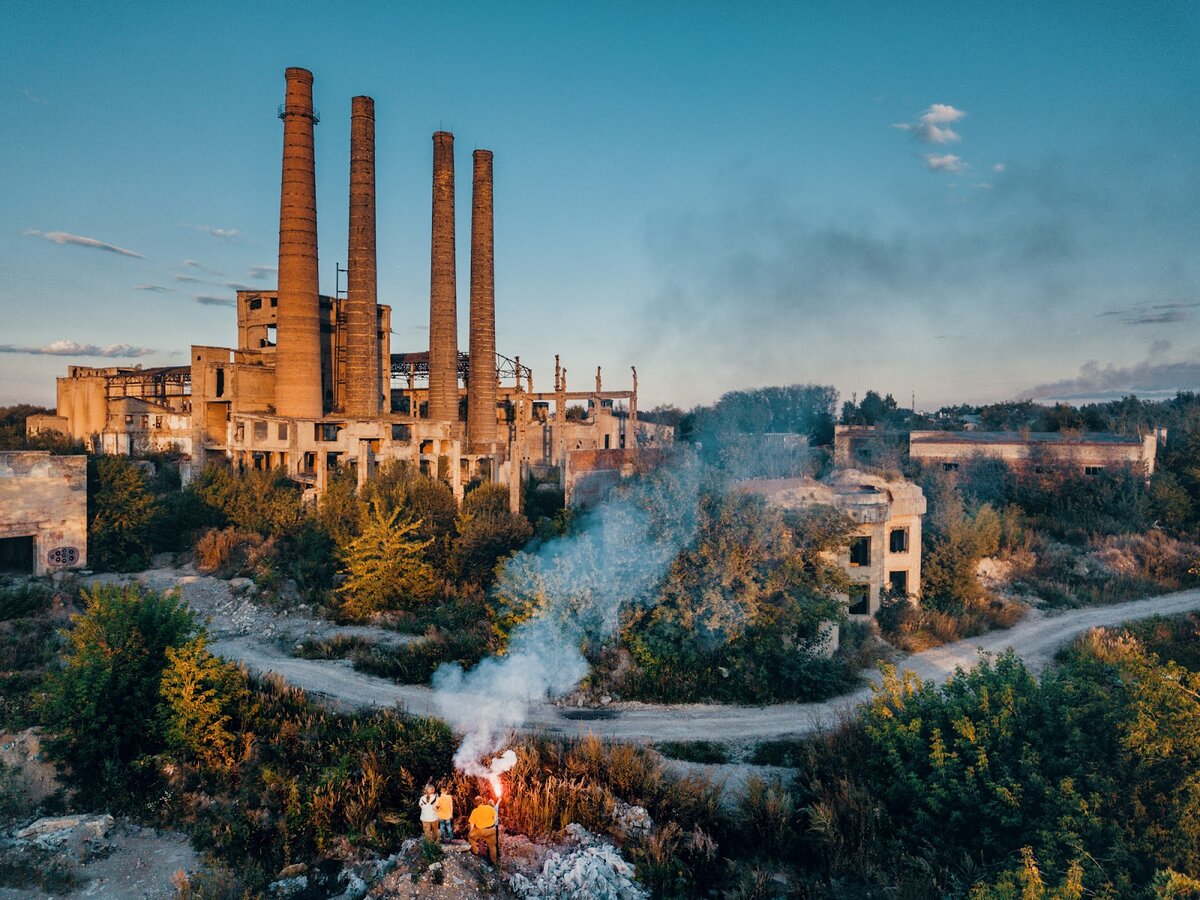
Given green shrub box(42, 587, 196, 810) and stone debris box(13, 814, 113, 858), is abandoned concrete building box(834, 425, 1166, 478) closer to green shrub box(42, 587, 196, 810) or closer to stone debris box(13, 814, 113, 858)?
green shrub box(42, 587, 196, 810)

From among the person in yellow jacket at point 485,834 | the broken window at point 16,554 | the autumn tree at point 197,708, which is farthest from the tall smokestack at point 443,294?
the person in yellow jacket at point 485,834

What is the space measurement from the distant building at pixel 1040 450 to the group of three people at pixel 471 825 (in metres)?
30.9

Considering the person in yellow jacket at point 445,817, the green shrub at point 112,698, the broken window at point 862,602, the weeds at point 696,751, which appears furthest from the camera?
the broken window at point 862,602

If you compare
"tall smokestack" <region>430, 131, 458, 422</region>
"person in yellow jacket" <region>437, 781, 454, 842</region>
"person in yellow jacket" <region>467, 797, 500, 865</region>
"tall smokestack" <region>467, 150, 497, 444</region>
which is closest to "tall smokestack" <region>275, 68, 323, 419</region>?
"tall smokestack" <region>430, 131, 458, 422</region>

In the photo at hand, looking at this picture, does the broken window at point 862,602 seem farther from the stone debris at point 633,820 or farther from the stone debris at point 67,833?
the stone debris at point 67,833

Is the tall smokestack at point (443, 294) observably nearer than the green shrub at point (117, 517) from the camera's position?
No

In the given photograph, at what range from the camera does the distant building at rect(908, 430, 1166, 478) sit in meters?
30.8

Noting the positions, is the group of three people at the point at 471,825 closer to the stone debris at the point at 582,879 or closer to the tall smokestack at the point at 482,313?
the stone debris at the point at 582,879

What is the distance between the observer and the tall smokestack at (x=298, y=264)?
28.1 meters

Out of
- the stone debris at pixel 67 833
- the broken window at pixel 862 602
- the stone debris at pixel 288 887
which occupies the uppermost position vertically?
the broken window at pixel 862 602

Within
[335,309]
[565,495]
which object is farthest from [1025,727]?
[335,309]

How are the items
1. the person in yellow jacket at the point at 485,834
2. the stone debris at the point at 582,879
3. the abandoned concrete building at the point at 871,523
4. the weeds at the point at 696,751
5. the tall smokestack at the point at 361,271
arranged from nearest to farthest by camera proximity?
the stone debris at the point at 582,879
the person in yellow jacket at the point at 485,834
the weeds at the point at 696,751
the abandoned concrete building at the point at 871,523
the tall smokestack at the point at 361,271

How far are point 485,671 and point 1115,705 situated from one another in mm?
10726

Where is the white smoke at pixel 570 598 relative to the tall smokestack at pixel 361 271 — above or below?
below
